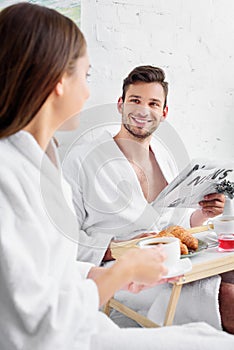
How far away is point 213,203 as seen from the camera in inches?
69.1

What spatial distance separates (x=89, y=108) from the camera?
1.93 metres

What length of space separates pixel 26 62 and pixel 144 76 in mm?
1029

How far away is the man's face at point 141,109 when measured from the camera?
6.04 feet

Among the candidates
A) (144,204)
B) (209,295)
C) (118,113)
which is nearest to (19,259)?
(209,295)

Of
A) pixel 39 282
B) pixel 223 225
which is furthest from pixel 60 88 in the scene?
pixel 223 225

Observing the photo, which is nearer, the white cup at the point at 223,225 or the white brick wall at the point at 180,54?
the white cup at the point at 223,225

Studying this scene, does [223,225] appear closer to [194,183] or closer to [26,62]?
[194,183]

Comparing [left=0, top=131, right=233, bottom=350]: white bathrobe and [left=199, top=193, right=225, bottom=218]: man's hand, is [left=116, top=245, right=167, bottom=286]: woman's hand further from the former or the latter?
[left=199, top=193, right=225, bottom=218]: man's hand

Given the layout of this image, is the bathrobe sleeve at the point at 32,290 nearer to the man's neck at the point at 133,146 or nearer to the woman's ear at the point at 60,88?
the woman's ear at the point at 60,88

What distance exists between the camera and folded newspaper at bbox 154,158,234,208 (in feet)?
4.81

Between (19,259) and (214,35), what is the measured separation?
1.78 m

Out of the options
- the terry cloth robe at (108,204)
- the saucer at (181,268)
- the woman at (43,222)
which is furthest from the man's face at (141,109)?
the woman at (43,222)

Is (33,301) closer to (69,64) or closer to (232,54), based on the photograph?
(69,64)

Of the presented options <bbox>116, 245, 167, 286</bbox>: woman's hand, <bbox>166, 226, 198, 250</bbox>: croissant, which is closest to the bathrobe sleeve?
<bbox>116, 245, 167, 286</bbox>: woman's hand
